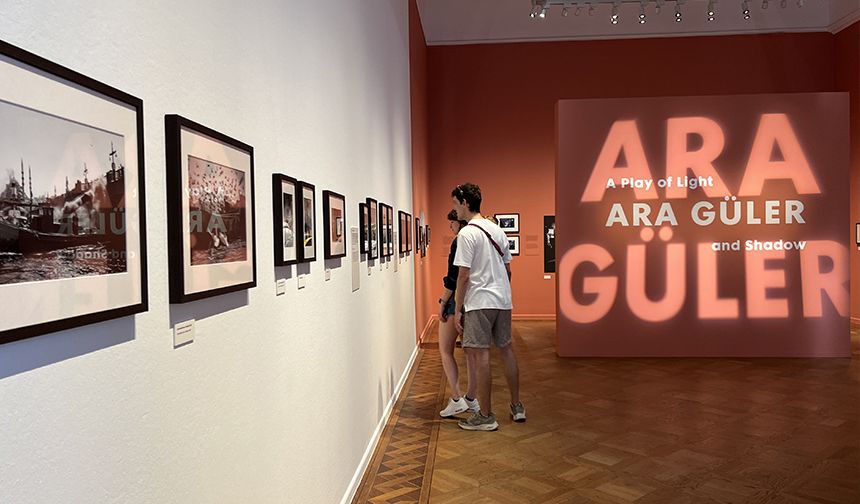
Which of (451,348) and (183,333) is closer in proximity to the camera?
(183,333)

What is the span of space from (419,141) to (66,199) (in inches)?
358

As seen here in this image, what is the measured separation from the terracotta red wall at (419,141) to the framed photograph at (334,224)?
16.2 feet

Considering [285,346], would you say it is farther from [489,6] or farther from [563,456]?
[489,6]

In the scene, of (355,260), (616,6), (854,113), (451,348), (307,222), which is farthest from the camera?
(854,113)

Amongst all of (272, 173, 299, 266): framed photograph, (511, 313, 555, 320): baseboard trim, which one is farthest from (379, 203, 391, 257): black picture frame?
(511, 313, 555, 320): baseboard trim

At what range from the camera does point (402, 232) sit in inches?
290

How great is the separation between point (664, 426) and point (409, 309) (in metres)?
3.44

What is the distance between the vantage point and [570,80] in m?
12.3

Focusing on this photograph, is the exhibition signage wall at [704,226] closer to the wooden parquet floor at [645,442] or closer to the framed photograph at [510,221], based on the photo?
the wooden parquet floor at [645,442]

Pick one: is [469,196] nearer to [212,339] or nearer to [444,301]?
[444,301]

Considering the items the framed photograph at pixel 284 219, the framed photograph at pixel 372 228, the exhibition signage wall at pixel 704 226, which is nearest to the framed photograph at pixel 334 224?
the framed photograph at pixel 284 219

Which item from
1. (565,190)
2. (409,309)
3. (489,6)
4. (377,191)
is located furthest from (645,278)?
(489,6)

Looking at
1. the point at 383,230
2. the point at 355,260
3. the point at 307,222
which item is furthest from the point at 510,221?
the point at 307,222

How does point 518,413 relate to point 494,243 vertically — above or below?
below
